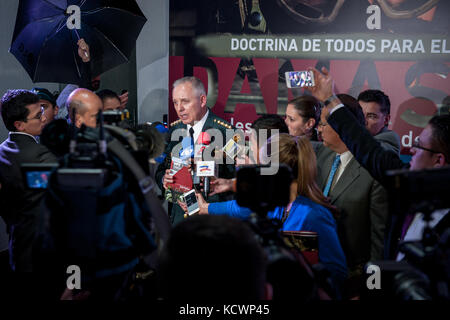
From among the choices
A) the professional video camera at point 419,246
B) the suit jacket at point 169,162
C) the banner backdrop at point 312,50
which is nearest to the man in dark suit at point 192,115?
the suit jacket at point 169,162

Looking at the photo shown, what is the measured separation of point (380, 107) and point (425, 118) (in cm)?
76

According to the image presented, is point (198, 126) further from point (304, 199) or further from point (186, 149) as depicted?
point (304, 199)

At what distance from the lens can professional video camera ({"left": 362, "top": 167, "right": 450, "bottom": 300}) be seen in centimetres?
105

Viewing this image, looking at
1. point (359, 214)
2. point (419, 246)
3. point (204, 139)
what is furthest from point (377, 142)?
point (204, 139)

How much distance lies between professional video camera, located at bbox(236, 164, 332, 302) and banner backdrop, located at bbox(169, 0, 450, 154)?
346 centimetres

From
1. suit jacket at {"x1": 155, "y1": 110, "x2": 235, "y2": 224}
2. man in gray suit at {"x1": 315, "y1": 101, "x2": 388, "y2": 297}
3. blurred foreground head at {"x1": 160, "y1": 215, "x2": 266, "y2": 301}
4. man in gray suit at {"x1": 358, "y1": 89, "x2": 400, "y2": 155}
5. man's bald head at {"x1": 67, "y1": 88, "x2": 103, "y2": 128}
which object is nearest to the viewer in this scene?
blurred foreground head at {"x1": 160, "y1": 215, "x2": 266, "y2": 301}

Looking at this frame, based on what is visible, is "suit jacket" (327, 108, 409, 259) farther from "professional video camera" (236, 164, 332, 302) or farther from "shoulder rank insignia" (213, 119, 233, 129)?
"shoulder rank insignia" (213, 119, 233, 129)

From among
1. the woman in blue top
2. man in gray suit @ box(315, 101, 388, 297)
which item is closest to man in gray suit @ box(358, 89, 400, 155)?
man in gray suit @ box(315, 101, 388, 297)

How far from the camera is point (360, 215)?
2.52 m

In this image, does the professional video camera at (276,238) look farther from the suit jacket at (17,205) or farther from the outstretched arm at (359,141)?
the suit jacket at (17,205)

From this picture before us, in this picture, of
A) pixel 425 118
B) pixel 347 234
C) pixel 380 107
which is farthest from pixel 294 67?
pixel 347 234

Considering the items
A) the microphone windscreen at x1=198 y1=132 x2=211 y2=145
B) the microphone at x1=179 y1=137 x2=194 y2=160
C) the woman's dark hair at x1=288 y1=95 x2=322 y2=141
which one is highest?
the woman's dark hair at x1=288 y1=95 x2=322 y2=141
